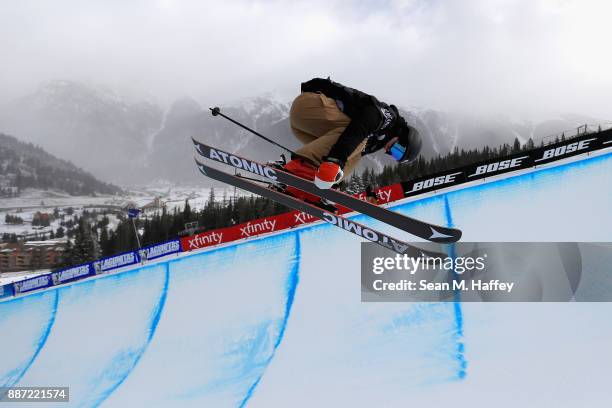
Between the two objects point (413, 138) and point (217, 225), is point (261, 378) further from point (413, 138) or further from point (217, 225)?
point (217, 225)

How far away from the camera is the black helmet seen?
426 cm

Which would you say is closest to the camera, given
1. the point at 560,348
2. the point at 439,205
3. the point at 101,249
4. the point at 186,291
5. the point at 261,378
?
the point at 560,348

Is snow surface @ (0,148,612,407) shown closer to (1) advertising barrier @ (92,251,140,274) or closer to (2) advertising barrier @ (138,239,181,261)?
(1) advertising barrier @ (92,251,140,274)

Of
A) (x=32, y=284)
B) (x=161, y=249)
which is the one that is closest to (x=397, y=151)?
(x=161, y=249)

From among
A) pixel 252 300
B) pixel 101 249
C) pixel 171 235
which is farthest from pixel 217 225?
pixel 252 300

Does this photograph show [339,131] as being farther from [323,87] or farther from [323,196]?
[323,196]

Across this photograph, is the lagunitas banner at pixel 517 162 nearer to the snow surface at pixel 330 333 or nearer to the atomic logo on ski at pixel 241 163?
the snow surface at pixel 330 333

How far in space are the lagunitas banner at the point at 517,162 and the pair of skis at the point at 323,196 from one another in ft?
23.5

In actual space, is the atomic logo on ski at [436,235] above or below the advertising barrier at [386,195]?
below

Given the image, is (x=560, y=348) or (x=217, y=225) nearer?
(x=560, y=348)

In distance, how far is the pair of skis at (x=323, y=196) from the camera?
14.0ft

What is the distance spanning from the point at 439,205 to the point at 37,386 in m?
8.50

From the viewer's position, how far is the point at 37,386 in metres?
9.46

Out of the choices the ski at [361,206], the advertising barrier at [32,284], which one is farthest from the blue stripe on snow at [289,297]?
the advertising barrier at [32,284]
